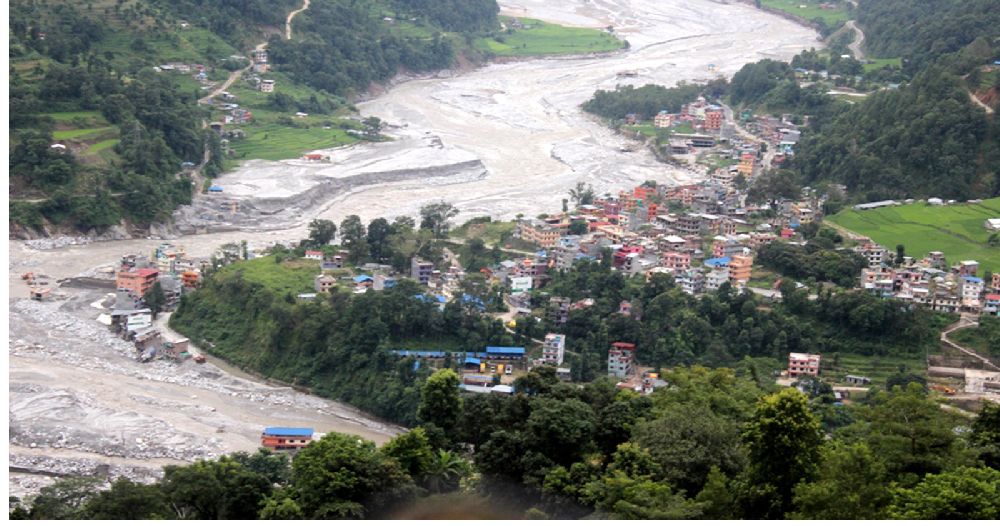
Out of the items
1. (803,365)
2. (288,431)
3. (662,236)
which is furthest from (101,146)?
(803,365)

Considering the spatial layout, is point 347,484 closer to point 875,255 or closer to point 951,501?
point 951,501

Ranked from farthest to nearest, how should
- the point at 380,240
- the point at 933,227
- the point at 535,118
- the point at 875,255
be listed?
the point at 535,118
the point at 933,227
the point at 380,240
the point at 875,255

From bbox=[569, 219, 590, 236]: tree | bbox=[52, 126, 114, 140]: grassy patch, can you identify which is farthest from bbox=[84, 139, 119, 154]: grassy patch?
bbox=[569, 219, 590, 236]: tree

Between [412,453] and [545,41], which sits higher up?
[545,41]

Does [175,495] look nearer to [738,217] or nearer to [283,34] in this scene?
[738,217]

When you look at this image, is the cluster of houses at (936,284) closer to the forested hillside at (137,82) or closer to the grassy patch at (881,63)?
the forested hillside at (137,82)

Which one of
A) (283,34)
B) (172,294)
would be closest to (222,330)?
(172,294)

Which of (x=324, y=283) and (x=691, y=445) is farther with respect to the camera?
(x=324, y=283)

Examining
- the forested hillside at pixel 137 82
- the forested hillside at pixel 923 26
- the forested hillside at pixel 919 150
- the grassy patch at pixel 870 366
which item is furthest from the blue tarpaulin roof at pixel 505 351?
the forested hillside at pixel 923 26
